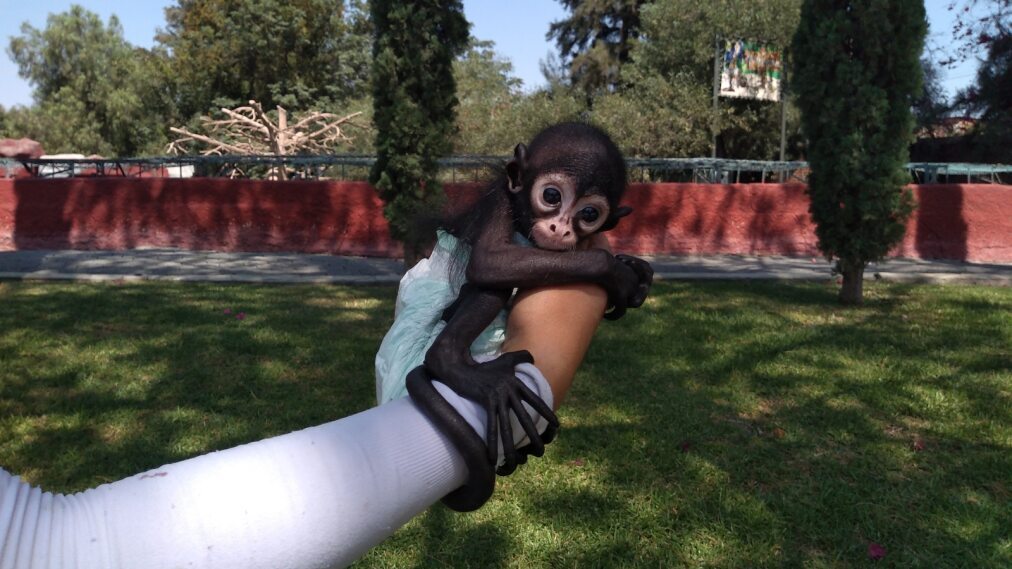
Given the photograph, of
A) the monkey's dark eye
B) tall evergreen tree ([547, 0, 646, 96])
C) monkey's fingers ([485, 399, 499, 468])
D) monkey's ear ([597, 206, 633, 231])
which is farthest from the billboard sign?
monkey's fingers ([485, 399, 499, 468])

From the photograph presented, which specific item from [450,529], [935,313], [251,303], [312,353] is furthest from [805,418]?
[251,303]

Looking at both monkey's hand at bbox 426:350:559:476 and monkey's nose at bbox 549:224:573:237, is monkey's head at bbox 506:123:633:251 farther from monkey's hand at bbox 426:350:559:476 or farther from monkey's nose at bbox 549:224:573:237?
monkey's hand at bbox 426:350:559:476

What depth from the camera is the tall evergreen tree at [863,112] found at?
751 cm

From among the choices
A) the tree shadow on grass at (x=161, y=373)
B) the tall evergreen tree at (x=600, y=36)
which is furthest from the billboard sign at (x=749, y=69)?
the tree shadow on grass at (x=161, y=373)

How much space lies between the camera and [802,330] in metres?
6.31

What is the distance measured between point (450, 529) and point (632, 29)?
106 ft

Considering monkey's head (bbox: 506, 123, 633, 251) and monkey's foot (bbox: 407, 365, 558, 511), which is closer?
monkey's foot (bbox: 407, 365, 558, 511)

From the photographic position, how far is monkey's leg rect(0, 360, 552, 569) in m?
0.61

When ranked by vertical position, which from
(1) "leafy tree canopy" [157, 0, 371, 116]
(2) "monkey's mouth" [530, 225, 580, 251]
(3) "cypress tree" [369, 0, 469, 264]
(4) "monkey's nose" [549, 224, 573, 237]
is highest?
(1) "leafy tree canopy" [157, 0, 371, 116]

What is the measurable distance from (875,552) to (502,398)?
2.56 metres

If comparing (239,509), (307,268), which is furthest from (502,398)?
(307,268)

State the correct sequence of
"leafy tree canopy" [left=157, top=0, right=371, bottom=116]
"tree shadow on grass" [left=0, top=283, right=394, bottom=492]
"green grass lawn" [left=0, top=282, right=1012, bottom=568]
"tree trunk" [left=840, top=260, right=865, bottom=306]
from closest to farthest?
1. "green grass lawn" [left=0, top=282, right=1012, bottom=568]
2. "tree shadow on grass" [left=0, top=283, right=394, bottom=492]
3. "tree trunk" [left=840, top=260, right=865, bottom=306]
4. "leafy tree canopy" [left=157, top=0, right=371, bottom=116]

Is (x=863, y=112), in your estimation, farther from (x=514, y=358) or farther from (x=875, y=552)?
(x=514, y=358)

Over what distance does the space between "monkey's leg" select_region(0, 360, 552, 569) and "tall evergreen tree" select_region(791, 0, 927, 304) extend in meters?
7.70
